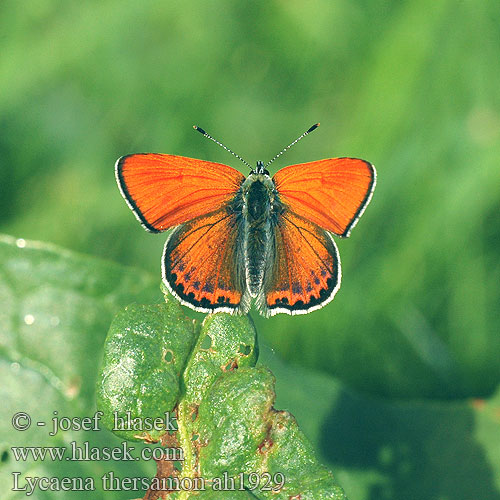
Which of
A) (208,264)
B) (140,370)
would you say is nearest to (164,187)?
(208,264)

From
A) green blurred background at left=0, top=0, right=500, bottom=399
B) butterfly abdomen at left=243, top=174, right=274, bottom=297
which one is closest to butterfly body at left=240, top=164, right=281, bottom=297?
butterfly abdomen at left=243, top=174, right=274, bottom=297

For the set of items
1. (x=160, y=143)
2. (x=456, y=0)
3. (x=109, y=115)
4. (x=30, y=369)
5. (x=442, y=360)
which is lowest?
(x=30, y=369)

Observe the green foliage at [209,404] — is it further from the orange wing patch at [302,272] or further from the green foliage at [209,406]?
the orange wing patch at [302,272]

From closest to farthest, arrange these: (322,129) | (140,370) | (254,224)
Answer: (140,370)
(254,224)
(322,129)

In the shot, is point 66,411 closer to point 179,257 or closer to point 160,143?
point 179,257

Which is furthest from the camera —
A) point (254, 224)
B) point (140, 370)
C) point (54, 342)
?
point (254, 224)

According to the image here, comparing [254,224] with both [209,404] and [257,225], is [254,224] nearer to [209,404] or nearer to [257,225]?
[257,225]

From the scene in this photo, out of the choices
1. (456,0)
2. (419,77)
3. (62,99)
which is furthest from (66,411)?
(456,0)

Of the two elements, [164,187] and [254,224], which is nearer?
[164,187]
